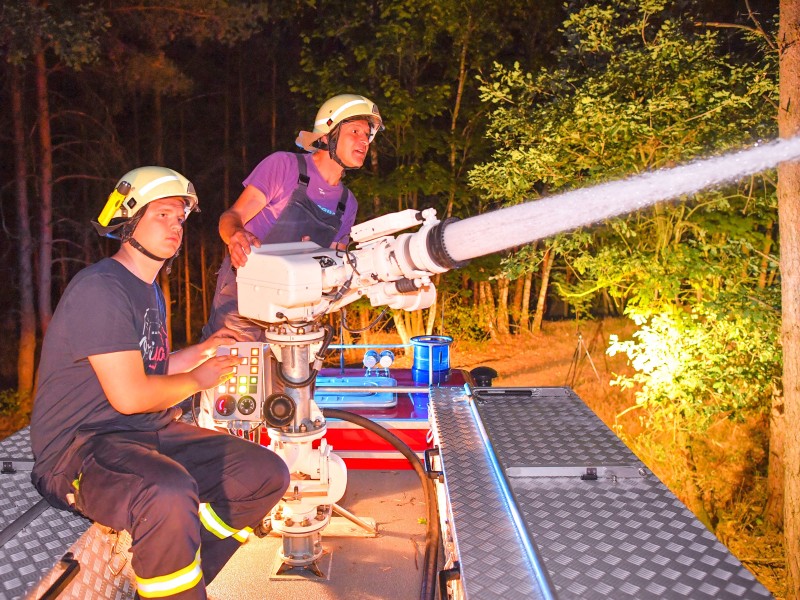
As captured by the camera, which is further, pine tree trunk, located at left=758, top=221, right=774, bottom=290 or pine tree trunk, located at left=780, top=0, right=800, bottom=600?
pine tree trunk, located at left=758, top=221, right=774, bottom=290

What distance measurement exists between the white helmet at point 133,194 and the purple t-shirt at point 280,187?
893 millimetres

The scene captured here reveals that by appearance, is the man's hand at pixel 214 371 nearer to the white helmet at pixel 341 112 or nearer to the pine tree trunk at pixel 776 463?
the white helmet at pixel 341 112

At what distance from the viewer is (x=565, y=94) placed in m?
7.33

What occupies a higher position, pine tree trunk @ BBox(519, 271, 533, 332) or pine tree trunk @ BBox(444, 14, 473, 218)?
pine tree trunk @ BBox(444, 14, 473, 218)

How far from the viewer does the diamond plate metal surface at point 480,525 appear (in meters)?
2.35

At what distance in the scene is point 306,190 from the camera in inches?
167

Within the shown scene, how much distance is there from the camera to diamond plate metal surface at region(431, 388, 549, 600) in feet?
7.71

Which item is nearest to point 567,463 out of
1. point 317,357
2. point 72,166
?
point 317,357

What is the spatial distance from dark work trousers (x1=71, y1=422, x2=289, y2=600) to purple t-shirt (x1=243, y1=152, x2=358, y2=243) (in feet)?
4.74

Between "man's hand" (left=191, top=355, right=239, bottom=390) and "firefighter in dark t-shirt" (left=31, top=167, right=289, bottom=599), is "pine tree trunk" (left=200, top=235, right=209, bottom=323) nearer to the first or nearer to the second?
"man's hand" (left=191, top=355, right=239, bottom=390)

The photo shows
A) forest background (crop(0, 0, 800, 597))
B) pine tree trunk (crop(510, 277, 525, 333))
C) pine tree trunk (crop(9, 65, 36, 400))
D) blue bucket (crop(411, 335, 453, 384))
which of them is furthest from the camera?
pine tree trunk (crop(510, 277, 525, 333))

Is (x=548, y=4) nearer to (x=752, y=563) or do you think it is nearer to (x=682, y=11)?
(x=682, y=11)

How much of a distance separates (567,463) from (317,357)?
137 centimetres

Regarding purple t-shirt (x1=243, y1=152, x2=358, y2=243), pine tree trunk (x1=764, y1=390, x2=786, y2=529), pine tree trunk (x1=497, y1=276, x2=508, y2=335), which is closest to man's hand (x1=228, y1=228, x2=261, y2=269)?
purple t-shirt (x1=243, y1=152, x2=358, y2=243)
